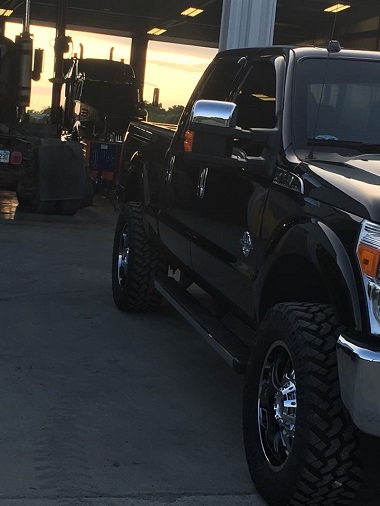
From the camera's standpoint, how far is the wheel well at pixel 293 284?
12.1 ft

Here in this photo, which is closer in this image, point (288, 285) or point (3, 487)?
point (3, 487)

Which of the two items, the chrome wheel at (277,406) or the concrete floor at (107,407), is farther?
the concrete floor at (107,407)

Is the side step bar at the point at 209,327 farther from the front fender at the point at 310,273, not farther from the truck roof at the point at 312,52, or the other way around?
the truck roof at the point at 312,52

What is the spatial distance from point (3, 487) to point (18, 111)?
37.2 ft

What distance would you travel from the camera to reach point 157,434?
436 centimetres

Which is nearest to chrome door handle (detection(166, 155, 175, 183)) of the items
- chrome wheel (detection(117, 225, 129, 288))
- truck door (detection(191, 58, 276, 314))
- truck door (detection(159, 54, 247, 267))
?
truck door (detection(159, 54, 247, 267))

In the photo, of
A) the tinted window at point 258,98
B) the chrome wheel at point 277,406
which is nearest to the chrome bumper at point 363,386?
the chrome wheel at point 277,406

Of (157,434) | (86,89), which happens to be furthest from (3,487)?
(86,89)

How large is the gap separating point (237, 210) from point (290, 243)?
0.76m

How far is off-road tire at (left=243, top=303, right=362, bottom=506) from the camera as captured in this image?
3.19m

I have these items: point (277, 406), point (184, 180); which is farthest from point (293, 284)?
point (184, 180)

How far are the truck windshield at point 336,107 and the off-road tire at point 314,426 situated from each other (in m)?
1.02

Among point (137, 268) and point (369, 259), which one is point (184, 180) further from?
point (369, 259)

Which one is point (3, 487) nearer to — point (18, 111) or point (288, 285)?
point (288, 285)
